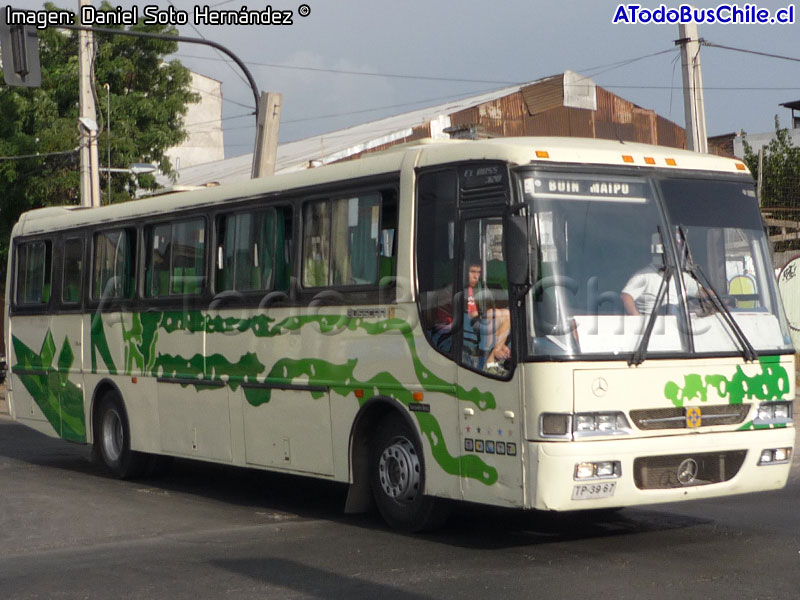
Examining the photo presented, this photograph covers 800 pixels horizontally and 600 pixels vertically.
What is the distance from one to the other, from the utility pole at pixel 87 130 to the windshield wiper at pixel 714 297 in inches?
625

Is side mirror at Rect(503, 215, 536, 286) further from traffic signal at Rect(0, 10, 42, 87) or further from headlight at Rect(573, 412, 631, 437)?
traffic signal at Rect(0, 10, 42, 87)

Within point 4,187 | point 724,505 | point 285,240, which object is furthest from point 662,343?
point 4,187

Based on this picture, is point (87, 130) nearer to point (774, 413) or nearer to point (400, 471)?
point (400, 471)

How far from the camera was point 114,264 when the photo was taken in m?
14.0

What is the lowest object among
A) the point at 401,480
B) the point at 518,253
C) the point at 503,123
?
the point at 401,480

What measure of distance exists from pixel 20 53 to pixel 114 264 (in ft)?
15.3

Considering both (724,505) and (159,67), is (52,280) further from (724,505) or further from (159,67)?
(159,67)

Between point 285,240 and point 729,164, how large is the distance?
3875 millimetres

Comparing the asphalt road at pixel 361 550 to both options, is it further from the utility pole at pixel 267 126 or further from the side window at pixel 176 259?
the utility pole at pixel 267 126

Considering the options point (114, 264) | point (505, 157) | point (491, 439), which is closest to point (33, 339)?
point (114, 264)

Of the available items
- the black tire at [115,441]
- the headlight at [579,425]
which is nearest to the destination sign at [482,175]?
the headlight at [579,425]

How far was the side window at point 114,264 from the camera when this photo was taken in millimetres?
13734

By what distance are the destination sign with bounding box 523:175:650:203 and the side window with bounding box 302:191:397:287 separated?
1.50 m

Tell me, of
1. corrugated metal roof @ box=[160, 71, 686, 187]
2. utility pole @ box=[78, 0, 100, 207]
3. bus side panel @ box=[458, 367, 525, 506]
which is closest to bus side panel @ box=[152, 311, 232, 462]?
bus side panel @ box=[458, 367, 525, 506]
